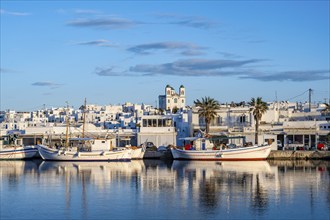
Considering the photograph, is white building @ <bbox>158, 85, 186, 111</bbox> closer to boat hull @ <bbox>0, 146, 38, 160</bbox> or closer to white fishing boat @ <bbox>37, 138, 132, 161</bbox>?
boat hull @ <bbox>0, 146, 38, 160</bbox>

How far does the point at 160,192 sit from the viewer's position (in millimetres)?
37844

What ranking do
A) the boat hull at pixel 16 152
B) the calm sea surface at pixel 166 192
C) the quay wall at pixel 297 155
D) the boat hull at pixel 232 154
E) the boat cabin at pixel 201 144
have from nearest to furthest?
the calm sea surface at pixel 166 192, the boat hull at pixel 232 154, the quay wall at pixel 297 155, the boat cabin at pixel 201 144, the boat hull at pixel 16 152

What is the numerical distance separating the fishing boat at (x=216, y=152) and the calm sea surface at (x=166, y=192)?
915 centimetres

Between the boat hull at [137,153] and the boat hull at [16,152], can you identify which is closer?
the boat hull at [137,153]

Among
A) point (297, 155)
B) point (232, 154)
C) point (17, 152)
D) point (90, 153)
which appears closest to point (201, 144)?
point (232, 154)

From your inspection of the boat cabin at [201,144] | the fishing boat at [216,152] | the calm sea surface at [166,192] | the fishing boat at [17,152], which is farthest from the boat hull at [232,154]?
the fishing boat at [17,152]

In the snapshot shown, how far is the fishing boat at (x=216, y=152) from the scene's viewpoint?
67.2 meters

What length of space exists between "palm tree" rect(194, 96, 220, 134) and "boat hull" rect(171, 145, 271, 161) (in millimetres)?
6434

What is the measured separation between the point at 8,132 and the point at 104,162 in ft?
90.3

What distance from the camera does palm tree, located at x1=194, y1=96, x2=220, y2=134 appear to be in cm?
7619

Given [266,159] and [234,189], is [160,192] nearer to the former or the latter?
[234,189]

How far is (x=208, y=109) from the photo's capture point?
250ft

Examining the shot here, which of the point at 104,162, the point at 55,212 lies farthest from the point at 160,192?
the point at 104,162

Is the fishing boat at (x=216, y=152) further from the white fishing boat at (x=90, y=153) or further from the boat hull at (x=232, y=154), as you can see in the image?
the white fishing boat at (x=90, y=153)
